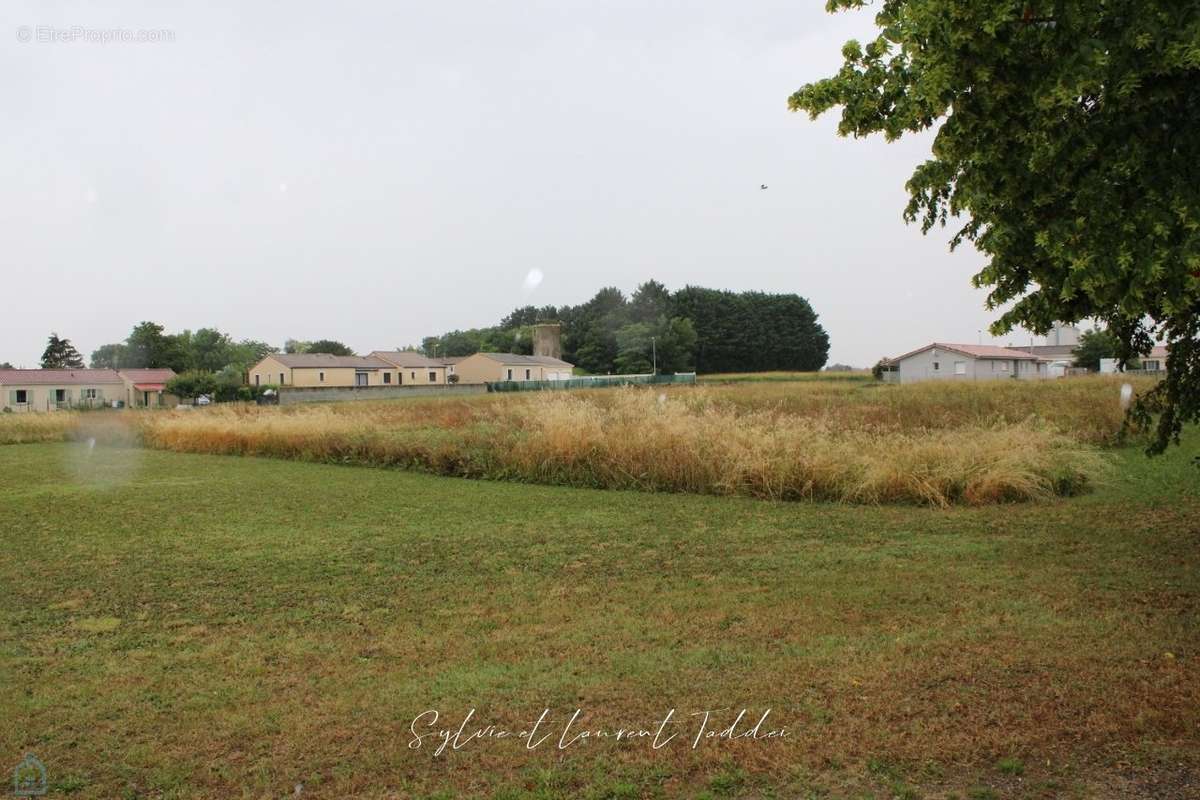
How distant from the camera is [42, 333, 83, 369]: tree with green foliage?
8512 cm

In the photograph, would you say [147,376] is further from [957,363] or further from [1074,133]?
[1074,133]

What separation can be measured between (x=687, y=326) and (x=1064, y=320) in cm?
7279

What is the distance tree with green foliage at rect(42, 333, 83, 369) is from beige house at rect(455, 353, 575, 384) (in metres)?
46.5

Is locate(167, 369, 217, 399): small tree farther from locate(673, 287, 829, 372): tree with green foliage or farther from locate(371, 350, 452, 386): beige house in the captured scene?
locate(673, 287, 829, 372): tree with green foliage

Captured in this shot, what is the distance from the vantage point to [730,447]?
10.6 metres

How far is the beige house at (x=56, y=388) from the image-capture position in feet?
174

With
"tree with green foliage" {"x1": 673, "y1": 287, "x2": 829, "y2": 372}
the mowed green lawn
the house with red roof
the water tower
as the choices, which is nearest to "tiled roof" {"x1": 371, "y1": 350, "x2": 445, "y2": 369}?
the water tower

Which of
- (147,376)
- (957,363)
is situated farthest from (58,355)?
(957,363)

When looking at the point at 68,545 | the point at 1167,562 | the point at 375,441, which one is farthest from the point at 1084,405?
the point at 68,545

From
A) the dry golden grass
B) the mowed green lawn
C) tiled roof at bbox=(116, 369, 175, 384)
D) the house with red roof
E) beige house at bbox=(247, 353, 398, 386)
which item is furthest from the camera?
tiled roof at bbox=(116, 369, 175, 384)

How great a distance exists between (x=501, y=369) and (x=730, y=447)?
56519 mm

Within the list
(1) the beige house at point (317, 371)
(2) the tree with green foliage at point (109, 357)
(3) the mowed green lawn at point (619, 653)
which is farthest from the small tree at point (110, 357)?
(3) the mowed green lawn at point (619, 653)

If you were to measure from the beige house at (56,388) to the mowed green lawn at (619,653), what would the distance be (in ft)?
174

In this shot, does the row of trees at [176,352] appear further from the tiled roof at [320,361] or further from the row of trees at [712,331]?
the row of trees at [712,331]
